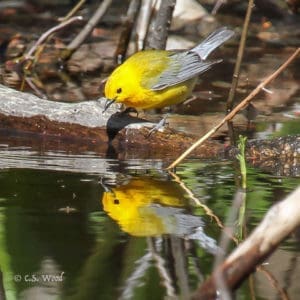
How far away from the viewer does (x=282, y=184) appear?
6676 mm

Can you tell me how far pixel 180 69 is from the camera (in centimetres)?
830

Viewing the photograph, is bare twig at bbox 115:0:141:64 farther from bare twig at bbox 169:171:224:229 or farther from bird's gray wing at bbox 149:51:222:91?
bare twig at bbox 169:171:224:229

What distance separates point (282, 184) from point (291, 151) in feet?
1.90

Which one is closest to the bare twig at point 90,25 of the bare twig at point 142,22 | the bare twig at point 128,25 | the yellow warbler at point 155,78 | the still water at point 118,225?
the bare twig at point 128,25

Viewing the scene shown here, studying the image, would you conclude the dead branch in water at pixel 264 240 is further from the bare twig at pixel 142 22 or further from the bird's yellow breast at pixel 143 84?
the bare twig at pixel 142 22

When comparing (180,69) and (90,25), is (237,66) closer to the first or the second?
(180,69)

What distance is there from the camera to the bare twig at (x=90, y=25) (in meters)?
11.0

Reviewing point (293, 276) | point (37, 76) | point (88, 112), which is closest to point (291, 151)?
point (88, 112)

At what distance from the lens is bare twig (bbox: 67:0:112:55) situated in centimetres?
1101

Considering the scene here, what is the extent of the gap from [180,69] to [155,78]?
0.90 feet

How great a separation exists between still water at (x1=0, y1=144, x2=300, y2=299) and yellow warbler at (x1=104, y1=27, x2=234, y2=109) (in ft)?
2.13

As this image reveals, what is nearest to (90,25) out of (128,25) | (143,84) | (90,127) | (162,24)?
(128,25)

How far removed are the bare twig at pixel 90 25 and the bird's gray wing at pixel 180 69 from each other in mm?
2566

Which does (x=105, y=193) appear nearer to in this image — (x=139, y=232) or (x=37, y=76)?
(x=139, y=232)
